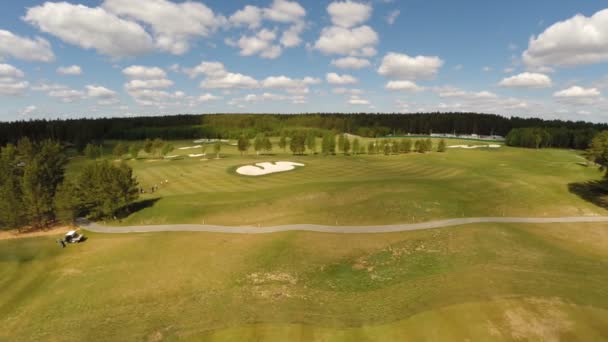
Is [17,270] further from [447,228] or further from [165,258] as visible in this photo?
[447,228]

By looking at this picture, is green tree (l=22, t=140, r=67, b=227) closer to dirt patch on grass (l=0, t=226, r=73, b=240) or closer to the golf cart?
dirt patch on grass (l=0, t=226, r=73, b=240)

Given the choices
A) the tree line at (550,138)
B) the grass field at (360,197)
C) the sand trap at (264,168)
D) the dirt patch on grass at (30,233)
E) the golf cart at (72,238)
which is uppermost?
the tree line at (550,138)

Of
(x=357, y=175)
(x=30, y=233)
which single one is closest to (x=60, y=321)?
(x=30, y=233)

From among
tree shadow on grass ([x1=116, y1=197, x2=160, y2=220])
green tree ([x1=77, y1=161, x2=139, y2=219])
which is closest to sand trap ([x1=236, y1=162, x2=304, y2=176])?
tree shadow on grass ([x1=116, y1=197, x2=160, y2=220])

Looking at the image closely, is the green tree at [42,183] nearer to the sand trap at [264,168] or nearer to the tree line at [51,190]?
the tree line at [51,190]

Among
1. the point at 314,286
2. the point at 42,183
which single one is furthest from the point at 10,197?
the point at 314,286

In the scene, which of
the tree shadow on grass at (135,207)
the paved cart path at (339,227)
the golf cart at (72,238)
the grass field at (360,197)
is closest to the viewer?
the golf cart at (72,238)

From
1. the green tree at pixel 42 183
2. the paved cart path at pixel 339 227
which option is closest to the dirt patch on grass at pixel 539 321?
the paved cart path at pixel 339 227
